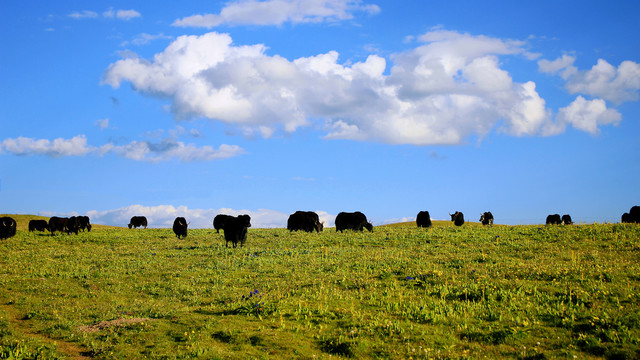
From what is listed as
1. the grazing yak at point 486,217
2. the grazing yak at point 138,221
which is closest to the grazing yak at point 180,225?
the grazing yak at point 486,217

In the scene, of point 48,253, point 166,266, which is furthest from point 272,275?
point 48,253

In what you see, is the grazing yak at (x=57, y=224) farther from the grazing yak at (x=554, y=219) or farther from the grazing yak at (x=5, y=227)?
the grazing yak at (x=554, y=219)

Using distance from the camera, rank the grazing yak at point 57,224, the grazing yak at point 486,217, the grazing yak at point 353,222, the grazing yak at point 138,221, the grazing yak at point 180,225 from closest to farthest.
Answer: the grazing yak at point 180,225 < the grazing yak at point 353,222 < the grazing yak at point 57,224 < the grazing yak at point 486,217 < the grazing yak at point 138,221

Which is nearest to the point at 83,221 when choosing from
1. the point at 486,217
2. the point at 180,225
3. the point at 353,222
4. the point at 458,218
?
the point at 180,225

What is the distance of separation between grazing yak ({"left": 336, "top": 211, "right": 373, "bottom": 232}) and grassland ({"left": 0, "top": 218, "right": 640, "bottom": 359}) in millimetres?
16578

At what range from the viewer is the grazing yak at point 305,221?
44.8 meters

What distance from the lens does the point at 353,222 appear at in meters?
42.3

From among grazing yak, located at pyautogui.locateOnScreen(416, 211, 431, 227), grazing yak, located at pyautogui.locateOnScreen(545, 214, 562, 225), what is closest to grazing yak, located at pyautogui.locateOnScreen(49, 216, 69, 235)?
grazing yak, located at pyautogui.locateOnScreen(416, 211, 431, 227)

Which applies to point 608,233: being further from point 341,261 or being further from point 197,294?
point 197,294

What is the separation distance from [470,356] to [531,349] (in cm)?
150

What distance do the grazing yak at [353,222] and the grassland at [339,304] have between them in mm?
16578

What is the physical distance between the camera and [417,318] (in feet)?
39.4

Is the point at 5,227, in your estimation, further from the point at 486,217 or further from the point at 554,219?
the point at 554,219

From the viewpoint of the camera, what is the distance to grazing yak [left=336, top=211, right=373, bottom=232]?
4222cm
